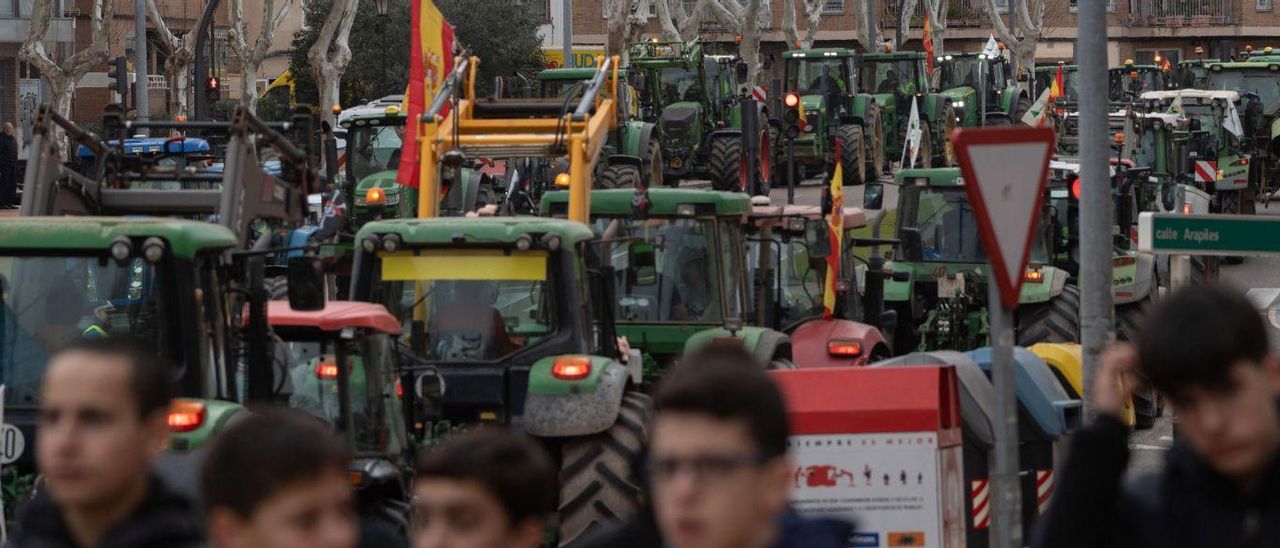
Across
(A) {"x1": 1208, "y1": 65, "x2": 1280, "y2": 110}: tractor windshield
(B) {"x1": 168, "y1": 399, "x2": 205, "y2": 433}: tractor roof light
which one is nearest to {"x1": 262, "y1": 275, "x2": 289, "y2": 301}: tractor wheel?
(B) {"x1": 168, "y1": 399, "x2": 205, "y2": 433}: tractor roof light

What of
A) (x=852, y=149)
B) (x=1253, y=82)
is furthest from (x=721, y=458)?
(x=1253, y=82)

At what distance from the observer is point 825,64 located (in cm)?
4144

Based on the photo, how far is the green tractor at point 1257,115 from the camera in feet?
119

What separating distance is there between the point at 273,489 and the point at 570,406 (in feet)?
22.6

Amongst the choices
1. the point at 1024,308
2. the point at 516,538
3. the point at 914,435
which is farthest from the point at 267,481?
the point at 1024,308

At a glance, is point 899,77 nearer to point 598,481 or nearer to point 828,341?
point 828,341

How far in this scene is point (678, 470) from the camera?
3543 millimetres

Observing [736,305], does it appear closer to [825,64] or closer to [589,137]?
[589,137]

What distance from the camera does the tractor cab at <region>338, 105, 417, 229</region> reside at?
85.9 feet

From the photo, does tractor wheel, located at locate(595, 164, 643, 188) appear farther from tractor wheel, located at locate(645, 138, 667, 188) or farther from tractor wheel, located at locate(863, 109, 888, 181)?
tractor wheel, located at locate(863, 109, 888, 181)

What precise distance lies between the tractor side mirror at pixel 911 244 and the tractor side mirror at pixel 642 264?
3.72 metres

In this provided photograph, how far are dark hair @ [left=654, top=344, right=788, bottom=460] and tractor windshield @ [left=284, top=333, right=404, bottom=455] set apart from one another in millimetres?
6224

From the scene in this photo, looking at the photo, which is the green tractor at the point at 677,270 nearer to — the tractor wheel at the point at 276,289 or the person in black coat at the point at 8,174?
the tractor wheel at the point at 276,289

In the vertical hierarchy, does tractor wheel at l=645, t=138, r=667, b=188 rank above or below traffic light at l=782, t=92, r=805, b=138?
below
